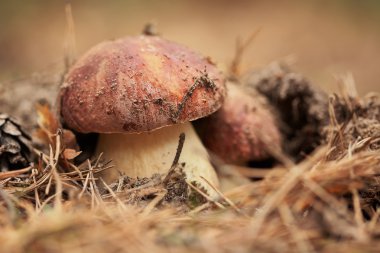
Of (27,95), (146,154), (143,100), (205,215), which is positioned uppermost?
(27,95)

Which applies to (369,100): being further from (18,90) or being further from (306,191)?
(18,90)

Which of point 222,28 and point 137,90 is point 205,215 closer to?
point 137,90

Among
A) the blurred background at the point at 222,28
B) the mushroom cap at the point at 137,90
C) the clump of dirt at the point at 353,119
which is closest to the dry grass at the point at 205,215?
the clump of dirt at the point at 353,119

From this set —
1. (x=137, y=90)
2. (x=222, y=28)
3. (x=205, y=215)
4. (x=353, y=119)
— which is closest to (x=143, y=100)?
(x=137, y=90)

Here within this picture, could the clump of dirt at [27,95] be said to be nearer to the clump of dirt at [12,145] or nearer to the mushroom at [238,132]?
the clump of dirt at [12,145]

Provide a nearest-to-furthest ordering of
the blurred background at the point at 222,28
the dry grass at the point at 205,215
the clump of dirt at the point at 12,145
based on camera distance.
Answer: the dry grass at the point at 205,215 → the clump of dirt at the point at 12,145 → the blurred background at the point at 222,28

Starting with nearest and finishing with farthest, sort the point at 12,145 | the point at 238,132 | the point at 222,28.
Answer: the point at 12,145
the point at 238,132
the point at 222,28
